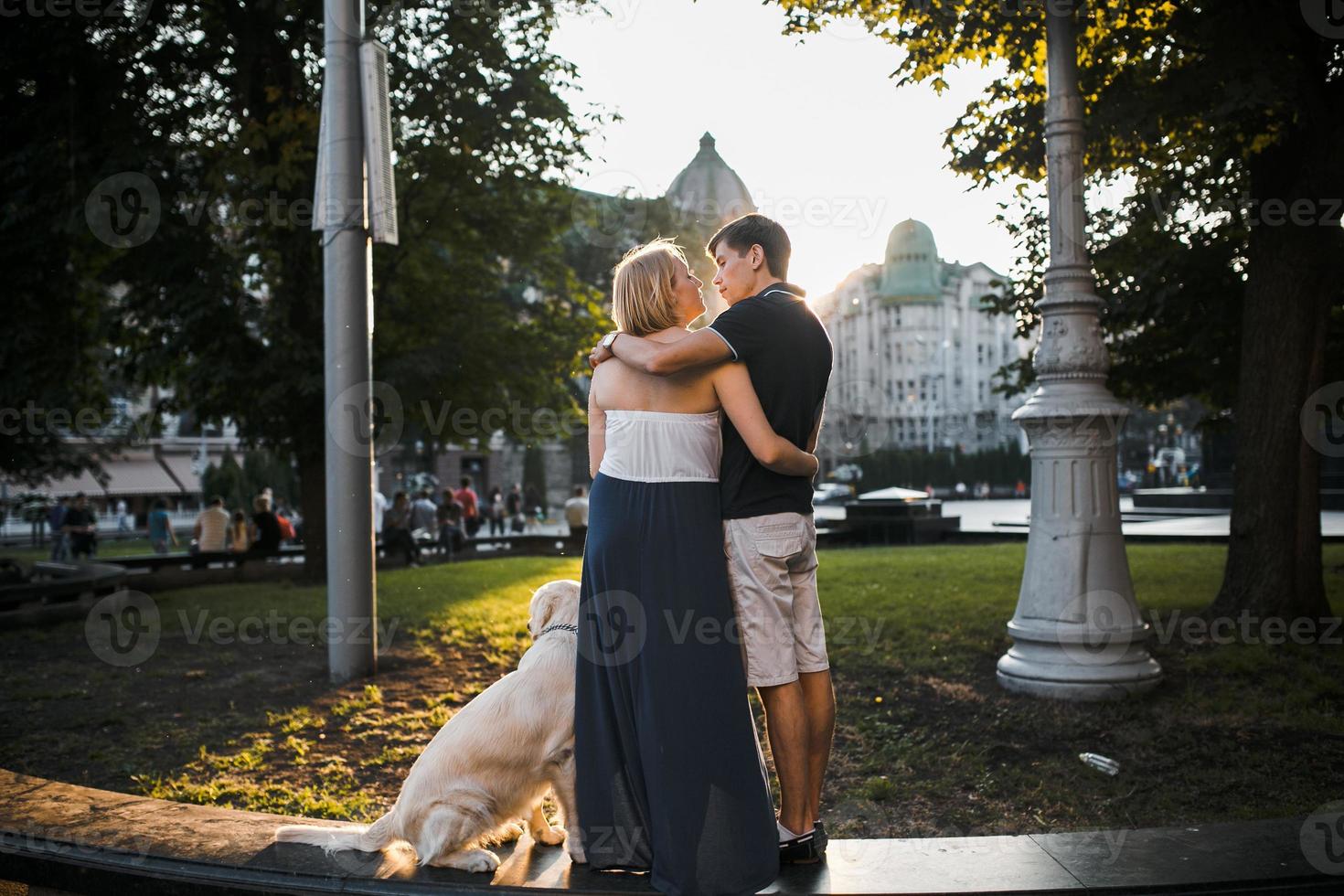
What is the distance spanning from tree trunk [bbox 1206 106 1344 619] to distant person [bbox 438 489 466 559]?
1543 centimetres

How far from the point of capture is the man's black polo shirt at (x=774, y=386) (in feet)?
11.1

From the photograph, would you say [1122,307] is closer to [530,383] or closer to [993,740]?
[993,740]

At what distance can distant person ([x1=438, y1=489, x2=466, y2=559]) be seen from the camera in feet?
67.7

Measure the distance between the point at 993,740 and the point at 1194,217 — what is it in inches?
294

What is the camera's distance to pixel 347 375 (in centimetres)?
725

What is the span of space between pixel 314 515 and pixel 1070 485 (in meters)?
11.2

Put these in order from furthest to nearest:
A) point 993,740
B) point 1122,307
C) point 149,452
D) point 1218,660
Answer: point 149,452, point 1122,307, point 1218,660, point 993,740

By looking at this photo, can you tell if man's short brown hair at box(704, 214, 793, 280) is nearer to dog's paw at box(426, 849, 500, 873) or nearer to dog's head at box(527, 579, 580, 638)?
dog's head at box(527, 579, 580, 638)

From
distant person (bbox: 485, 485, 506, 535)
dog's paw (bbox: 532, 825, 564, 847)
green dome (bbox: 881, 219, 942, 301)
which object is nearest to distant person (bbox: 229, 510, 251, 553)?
distant person (bbox: 485, 485, 506, 535)

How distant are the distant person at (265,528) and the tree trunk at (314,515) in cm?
344

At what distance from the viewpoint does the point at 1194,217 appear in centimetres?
1045

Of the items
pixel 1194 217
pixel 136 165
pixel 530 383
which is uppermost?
pixel 136 165

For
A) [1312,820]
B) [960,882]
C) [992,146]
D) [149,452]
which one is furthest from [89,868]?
[149,452]

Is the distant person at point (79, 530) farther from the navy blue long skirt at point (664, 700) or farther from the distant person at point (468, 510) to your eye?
the navy blue long skirt at point (664, 700)
